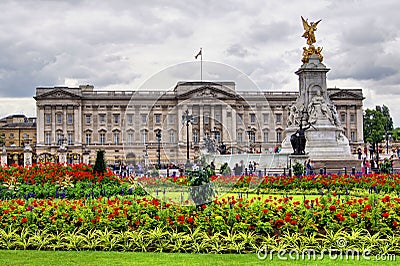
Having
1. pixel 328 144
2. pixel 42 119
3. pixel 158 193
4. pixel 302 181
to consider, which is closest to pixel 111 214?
pixel 158 193

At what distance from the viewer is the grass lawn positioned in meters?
9.85

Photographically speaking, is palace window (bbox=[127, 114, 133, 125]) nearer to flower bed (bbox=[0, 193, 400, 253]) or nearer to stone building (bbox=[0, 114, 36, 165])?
flower bed (bbox=[0, 193, 400, 253])

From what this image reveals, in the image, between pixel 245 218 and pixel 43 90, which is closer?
pixel 245 218

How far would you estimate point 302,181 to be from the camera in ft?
74.4

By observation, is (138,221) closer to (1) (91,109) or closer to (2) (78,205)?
(2) (78,205)

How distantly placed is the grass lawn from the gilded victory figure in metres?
27.9

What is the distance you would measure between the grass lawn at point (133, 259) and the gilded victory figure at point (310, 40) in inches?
1097

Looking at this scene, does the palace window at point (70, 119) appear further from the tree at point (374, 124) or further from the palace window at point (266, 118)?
the palace window at point (266, 118)

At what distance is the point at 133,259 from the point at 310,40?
29006mm

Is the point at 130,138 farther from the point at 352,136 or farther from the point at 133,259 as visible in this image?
the point at 352,136

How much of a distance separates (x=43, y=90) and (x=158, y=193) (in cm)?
8352

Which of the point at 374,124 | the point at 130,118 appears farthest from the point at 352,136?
the point at 130,118

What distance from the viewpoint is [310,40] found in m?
36.9

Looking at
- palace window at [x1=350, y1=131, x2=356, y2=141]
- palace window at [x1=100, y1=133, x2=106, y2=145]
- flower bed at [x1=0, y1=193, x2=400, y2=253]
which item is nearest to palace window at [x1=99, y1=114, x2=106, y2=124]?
palace window at [x1=100, y1=133, x2=106, y2=145]
